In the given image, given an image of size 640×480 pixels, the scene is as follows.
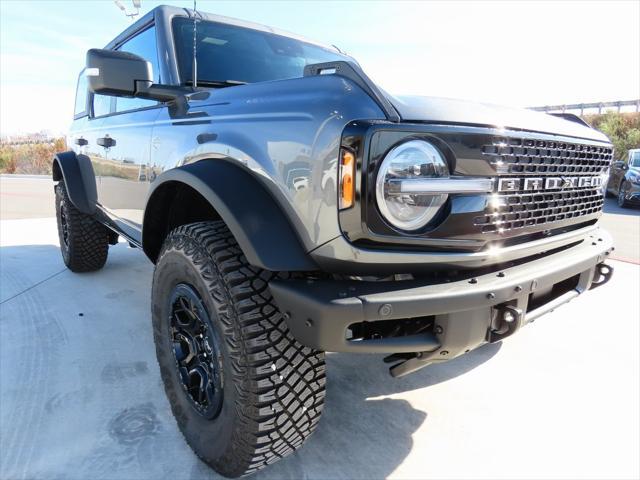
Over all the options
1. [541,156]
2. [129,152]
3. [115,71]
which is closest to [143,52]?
[129,152]

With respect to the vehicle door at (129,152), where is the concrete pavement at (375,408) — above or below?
below

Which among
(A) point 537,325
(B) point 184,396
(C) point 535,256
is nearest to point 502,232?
(C) point 535,256

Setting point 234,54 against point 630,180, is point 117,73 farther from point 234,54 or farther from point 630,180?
point 630,180

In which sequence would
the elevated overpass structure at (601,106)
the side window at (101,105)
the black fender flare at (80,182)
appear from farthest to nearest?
the elevated overpass structure at (601,106)
the black fender flare at (80,182)
the side window at (101,105)

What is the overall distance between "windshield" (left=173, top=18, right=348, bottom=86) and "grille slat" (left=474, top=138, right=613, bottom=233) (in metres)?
1.47

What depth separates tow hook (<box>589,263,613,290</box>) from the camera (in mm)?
2188

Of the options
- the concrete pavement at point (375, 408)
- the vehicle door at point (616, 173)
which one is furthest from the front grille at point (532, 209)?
the vehicle door at point (616, 173)

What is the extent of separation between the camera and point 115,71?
6.48ft

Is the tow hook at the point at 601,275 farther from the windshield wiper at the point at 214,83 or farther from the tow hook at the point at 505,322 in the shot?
the windshield wiper at the point at 214,83

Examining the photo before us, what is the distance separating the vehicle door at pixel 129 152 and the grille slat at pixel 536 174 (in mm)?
1694

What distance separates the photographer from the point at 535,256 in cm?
182

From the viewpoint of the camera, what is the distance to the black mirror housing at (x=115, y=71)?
196 centimetres

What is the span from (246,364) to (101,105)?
3.10 meters

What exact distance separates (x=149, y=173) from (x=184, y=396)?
117 cm
